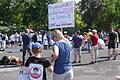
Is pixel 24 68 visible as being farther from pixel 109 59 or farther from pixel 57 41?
pixel 109 59

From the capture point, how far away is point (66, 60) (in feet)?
29.0

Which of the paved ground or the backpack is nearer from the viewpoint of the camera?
the backpack

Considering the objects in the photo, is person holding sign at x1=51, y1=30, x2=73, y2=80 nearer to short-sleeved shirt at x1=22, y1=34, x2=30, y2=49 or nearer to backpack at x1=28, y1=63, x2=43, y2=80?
backpack at x1=28, y1=63, x2=43, y2=80

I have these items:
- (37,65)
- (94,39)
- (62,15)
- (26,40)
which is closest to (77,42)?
(94,39)

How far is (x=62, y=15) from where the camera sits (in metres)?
15.0

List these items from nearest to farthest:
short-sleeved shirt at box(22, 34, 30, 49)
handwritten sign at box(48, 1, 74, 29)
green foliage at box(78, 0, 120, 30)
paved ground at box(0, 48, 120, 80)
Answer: handwritten sign at box(48, 1, 74, 29) < paved ground at box(0, 48, 120, 80) < short-sleeved shirt at box(22, 34, 30, 49) < green foliage at box(78, 0, 120, 30)

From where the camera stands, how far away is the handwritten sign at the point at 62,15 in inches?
581

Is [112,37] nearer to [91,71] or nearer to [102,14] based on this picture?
[91,71]

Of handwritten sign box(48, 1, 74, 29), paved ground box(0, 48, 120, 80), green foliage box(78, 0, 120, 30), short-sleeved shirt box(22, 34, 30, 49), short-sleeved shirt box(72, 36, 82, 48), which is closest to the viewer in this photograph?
handwritten sign box(48, 1, 74, 29)

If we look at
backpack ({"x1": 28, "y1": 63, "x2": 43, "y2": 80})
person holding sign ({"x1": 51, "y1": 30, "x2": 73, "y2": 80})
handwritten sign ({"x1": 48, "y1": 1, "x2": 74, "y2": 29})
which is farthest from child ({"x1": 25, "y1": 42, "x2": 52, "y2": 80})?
handwritten sign ({"x1": 48, "y1": 1, "x2": 74, "y2": 29})

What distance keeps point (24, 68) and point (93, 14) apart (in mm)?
79843

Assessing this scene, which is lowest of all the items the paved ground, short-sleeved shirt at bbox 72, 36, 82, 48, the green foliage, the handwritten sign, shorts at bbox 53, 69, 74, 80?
the paved ground

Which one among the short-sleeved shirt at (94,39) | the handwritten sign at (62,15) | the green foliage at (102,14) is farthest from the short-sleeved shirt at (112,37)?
the green foliage at (102,14)

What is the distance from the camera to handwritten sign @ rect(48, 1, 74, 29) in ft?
48.4
